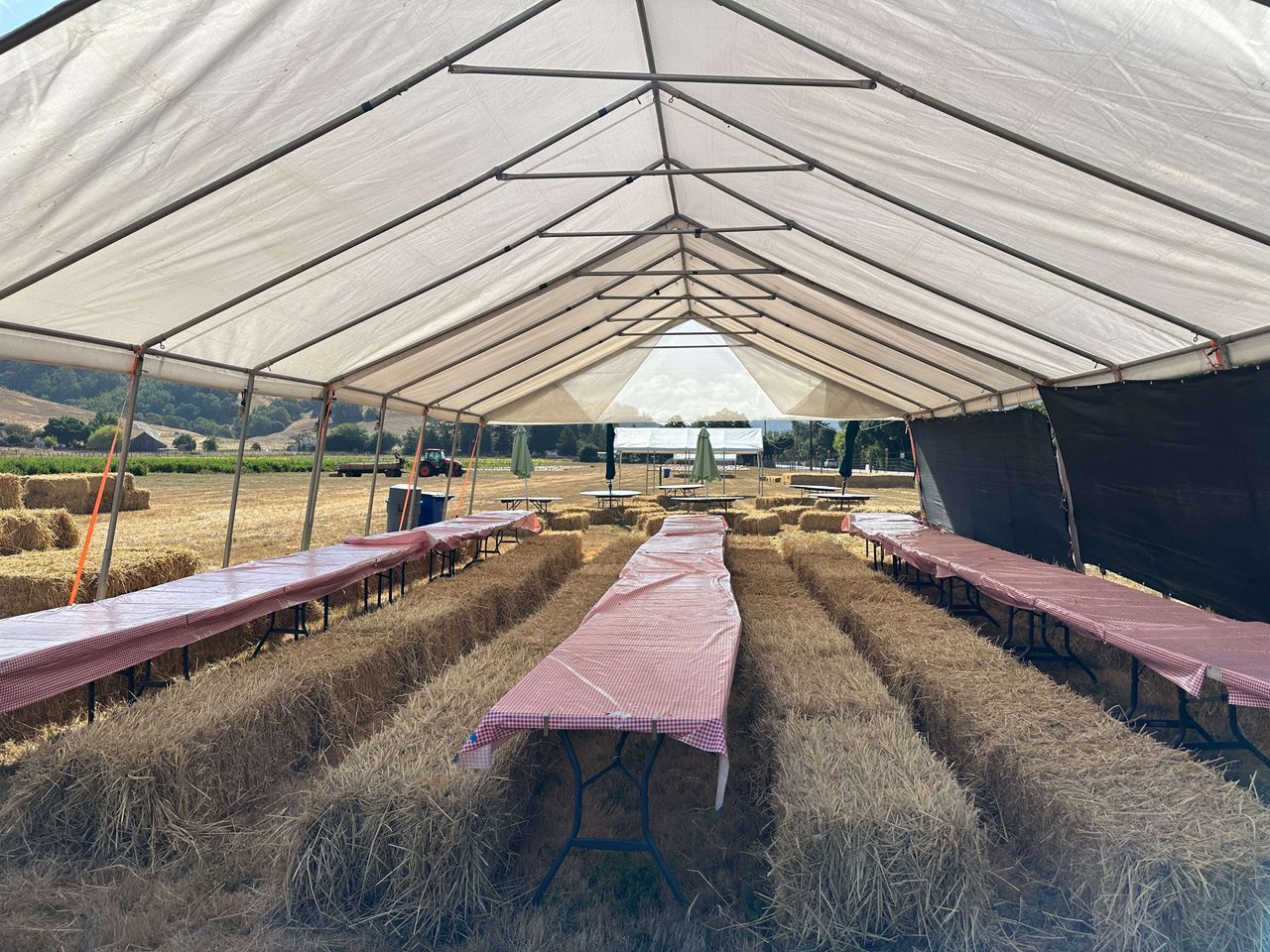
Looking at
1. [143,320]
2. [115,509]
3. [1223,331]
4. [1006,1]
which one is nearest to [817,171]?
[1006,1]

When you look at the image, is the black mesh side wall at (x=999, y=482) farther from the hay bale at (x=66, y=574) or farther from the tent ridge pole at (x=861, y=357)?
the hay bale at (x=66, y=574)

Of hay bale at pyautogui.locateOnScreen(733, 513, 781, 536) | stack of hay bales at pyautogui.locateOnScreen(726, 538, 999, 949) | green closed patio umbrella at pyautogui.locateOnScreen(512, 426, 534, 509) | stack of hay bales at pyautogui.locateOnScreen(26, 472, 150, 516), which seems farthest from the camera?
stack of hay bales at pyautogui.locateOnScreen(26, 472, 150, 516)

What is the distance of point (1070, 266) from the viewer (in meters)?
4.18

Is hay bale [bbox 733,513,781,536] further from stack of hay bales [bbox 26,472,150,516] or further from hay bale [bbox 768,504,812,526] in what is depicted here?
stack of hay bales [bbox 26,472,150,516]

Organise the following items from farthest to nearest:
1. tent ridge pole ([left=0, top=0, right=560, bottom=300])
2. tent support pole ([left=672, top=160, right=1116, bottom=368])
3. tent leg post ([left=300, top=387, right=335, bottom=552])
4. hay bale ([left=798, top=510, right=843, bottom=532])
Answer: hay bale ([left=798, top=510, right=843, bottom=532]), tent leg post ([left=300, top=387, right=335, bottom=552]), tent support pole ([left=672, top=160, right=1116, bottom=368]), tent ridge pole ([left=0, top=0, right=560, bottom=300])

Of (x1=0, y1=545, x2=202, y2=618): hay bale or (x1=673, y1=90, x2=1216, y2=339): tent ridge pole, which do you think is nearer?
(x1=673, y1=90, x2=1216, y2=339): tent ridge pole

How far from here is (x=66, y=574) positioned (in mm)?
5770

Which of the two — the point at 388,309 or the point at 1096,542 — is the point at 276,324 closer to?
the point at 388,309

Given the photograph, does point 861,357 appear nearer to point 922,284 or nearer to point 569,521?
point 922,284

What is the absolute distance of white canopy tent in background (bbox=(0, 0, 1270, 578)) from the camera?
2516 millimetres

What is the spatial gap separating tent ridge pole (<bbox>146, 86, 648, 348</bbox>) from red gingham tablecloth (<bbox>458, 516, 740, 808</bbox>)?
2769mm

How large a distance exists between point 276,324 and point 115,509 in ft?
5.64

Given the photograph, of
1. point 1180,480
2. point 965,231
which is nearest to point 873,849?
point 965,231

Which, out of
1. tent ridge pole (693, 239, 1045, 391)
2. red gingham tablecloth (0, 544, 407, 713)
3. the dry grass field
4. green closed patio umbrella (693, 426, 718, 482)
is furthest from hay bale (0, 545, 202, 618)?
green closed patio umbrella (693, 426, 718, 482)
